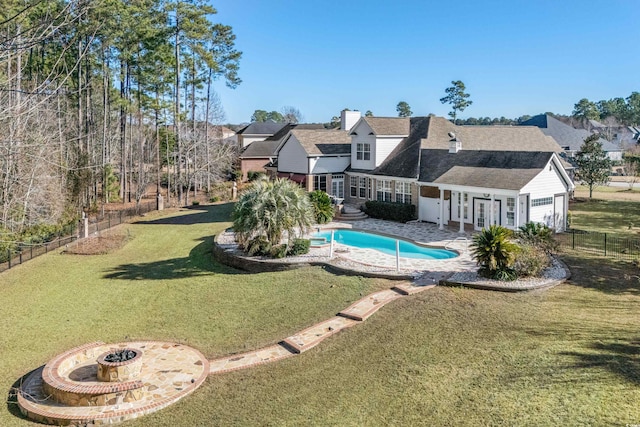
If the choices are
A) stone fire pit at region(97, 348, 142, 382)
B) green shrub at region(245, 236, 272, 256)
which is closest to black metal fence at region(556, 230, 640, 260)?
green shrub at region(245, 236, 272, 256)

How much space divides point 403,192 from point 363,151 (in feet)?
17.2

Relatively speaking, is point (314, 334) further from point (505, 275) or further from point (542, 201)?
point (542, 201)

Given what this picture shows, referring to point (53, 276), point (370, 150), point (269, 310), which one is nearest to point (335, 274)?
point (269, 310)

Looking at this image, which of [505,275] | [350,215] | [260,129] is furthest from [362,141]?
[260,129]

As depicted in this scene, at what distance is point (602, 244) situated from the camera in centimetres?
2281

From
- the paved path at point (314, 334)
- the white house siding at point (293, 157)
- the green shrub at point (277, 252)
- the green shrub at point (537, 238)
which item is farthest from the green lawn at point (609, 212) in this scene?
the white house siding at point (293, 157)

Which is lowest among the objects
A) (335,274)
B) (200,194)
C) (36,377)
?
(36,377)

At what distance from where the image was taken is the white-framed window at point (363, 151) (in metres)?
34.2

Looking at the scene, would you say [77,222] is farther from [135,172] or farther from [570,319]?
[570,319]

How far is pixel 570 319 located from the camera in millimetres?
13414

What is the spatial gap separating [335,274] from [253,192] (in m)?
5.54

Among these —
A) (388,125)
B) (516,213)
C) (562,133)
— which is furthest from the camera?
(562,133)

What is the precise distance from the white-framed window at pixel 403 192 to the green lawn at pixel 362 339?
12.1 meters

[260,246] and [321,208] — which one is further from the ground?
[321,208]
